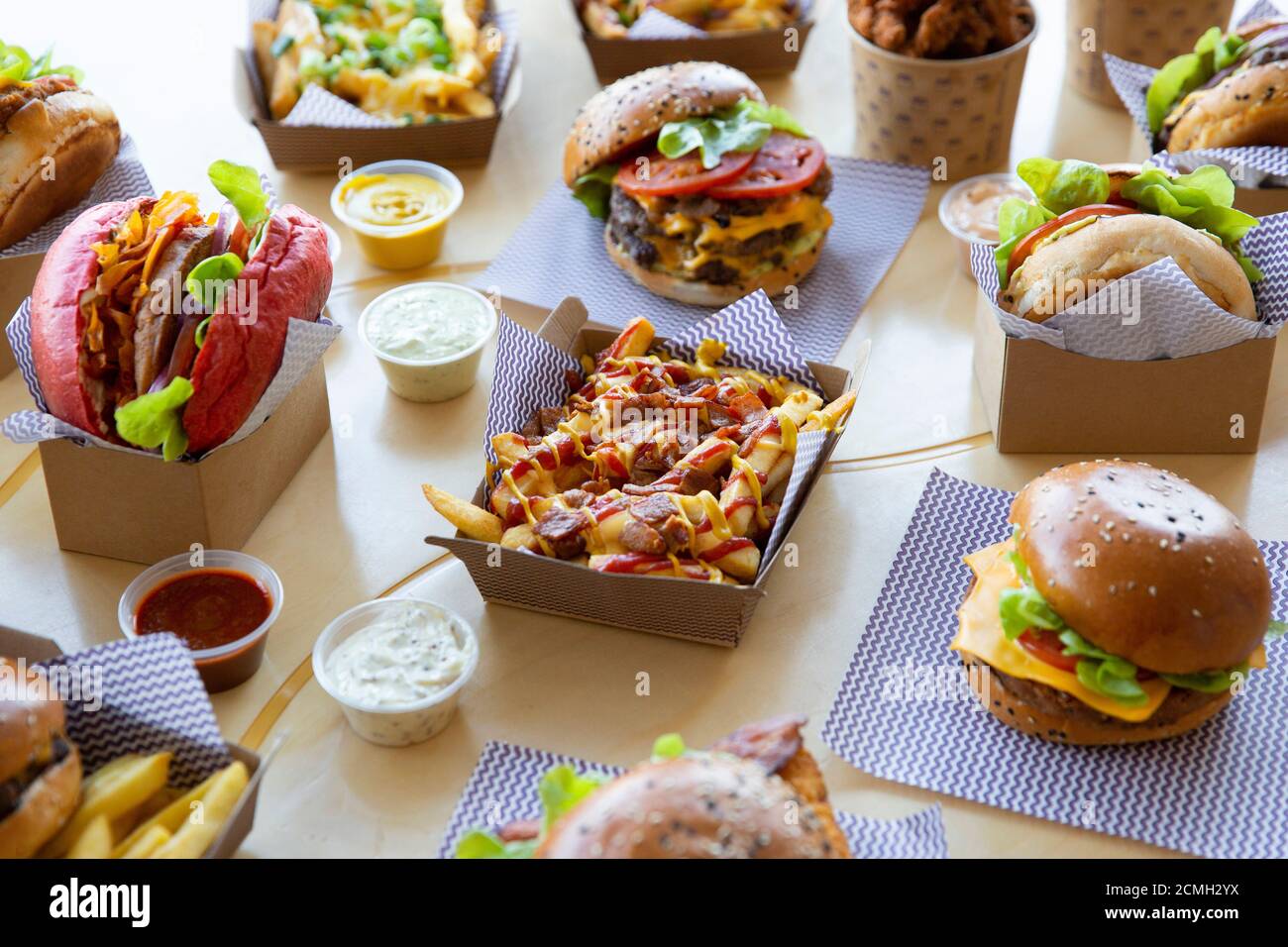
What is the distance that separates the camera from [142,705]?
2.50 metres

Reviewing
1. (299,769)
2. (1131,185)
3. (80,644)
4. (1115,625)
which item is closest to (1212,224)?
(1131,185)

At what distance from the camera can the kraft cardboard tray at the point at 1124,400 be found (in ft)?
10.8

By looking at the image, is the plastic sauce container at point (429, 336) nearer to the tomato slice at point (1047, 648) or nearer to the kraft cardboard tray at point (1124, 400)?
the kraft cardboard tray at point (1124, 400)

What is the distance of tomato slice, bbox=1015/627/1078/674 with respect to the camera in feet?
8.71

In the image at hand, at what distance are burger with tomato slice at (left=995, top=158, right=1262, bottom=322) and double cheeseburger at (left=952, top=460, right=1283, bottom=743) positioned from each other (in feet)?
2.23

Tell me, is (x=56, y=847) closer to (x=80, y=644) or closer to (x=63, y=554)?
(x=80, y=644)

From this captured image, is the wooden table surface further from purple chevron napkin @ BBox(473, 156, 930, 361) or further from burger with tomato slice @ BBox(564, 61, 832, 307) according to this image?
burger with tomato slice @ BBox(564, 61, 832, 307)

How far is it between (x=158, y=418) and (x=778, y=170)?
2009mm

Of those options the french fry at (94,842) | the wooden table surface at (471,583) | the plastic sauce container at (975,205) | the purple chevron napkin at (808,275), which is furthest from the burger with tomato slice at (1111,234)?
the french fry at (94,842)

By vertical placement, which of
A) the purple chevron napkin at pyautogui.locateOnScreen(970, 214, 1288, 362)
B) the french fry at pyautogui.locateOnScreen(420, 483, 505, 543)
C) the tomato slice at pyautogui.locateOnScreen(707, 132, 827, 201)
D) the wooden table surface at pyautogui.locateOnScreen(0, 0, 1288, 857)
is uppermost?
the purple chevron napkin at pyautogui.locateOnScreen(970, 214, 1288, 362)

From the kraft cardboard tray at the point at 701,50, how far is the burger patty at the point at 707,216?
96 centimetres

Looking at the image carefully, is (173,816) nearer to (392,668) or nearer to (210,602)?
(392,668)

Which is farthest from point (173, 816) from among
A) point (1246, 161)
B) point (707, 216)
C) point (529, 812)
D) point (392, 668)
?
point (1246, 161)

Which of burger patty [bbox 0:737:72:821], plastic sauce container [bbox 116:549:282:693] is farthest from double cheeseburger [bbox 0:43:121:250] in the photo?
burger patty [bbox 0:737:72:821]
